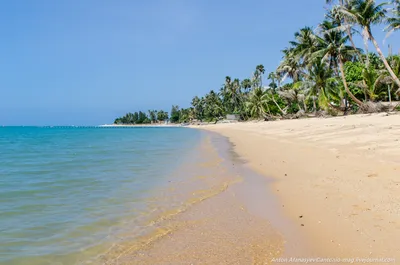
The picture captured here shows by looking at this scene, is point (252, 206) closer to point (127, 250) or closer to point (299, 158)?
point (127, 250)

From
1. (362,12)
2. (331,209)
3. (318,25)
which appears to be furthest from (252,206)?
(318,25)

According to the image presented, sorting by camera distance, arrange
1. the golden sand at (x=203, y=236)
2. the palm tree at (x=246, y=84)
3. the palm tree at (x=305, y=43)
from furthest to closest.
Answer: the palm tree at (x=246, y=84) < the palm tree at (x=305, y=43) < the golden sand at (x=203, y=236)

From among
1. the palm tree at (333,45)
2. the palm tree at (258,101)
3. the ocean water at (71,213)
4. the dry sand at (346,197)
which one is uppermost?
the palm tree at (333,45)

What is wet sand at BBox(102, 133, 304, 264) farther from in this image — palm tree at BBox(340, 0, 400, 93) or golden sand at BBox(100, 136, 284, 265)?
palm tree at BBox(340, 0, 400, 93)

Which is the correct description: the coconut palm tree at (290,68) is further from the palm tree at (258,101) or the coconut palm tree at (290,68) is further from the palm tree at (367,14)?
the palm tree at (367,14)

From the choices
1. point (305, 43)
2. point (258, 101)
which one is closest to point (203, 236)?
point (305, 43)

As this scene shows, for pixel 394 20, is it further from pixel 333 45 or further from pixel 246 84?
pixel 246 84

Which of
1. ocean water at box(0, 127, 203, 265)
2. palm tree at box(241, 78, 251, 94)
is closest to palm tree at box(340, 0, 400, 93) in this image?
ocean water at box(0, 127, 203, 265)

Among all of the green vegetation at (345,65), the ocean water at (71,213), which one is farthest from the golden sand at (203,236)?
the green vegetation at (345,65)

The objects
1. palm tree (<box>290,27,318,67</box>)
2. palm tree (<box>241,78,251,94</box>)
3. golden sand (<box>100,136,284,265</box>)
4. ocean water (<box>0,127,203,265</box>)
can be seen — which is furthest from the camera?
palm tree (<box>241,78,251,94</box>)

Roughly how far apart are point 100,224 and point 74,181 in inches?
192

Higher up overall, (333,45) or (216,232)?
(333,45)

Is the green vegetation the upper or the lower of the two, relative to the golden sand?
upper

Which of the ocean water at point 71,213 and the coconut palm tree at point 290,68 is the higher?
the coconut palm tree at point 290,68
